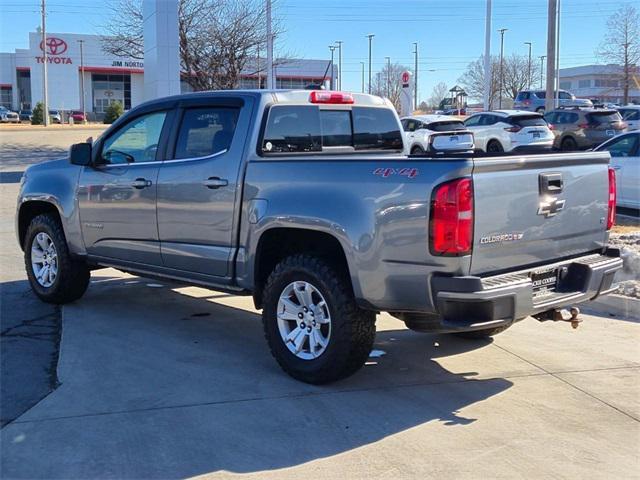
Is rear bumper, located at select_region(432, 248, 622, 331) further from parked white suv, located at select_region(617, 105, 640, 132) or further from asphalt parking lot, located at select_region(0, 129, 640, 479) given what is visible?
parked white suv, located at select_region(617, 105, 640, 132)

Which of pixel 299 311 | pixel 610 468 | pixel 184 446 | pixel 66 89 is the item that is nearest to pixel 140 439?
pixel 184 446

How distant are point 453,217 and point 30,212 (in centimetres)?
526

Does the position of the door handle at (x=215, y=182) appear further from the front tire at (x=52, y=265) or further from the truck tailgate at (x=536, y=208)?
the front tire at (x=52, y=265)

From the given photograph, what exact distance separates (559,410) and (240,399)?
2105mm

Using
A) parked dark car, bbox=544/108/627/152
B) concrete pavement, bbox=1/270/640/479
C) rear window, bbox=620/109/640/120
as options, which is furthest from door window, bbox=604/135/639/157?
rear window, bbox=620/109/640/120

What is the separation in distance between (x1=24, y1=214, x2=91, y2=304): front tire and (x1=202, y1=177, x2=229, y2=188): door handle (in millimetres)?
2254

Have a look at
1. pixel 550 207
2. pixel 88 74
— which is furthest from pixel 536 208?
pixel 88 74

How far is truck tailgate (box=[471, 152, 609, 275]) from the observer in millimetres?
4363

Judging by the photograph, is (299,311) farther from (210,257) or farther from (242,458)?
(242,458)

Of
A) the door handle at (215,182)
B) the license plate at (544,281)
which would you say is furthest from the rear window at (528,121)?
the license plate at (544,281)

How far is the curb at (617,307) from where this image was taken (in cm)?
721

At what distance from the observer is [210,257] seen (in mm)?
5742

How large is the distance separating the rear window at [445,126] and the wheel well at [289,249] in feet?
60.5

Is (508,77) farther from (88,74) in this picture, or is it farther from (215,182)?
(215,182)
